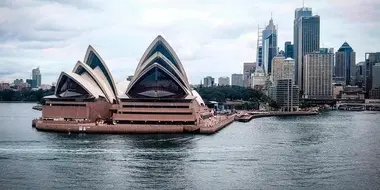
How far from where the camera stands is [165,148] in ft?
103

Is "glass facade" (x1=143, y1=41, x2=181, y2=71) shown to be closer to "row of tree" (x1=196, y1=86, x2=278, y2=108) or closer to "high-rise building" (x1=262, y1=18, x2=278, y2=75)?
"row of tree" (x1=196, y1=86, x2=278, y2=108)

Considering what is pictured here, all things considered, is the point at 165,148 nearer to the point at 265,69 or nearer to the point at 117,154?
the point at 117,154

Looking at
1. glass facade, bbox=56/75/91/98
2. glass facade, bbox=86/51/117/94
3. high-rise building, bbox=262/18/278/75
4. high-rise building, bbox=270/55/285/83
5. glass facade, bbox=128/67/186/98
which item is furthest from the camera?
high-rise building, bbox=262/18/278/75

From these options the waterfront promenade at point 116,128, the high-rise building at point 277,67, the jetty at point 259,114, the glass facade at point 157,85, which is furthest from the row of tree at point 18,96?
the waterfront promenade at point 116,128

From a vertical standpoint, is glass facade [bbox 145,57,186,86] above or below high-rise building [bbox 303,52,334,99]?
below

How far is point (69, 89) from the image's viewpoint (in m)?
47.3

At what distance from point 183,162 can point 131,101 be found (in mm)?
19397

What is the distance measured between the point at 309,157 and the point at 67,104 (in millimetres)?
24680

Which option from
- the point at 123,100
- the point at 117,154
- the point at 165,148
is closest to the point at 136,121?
the point at 123,100

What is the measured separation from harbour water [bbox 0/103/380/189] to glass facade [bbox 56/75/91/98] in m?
7.99

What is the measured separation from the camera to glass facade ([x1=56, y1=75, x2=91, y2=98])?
46.4m

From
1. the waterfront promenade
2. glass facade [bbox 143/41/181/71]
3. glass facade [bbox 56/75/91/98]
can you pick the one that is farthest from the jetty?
glass facade [bbox 56/75/91/98]

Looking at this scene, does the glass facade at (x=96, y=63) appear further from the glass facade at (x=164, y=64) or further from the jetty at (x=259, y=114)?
the jetty at (x=259, y=114)

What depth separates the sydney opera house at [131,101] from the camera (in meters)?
42.9
